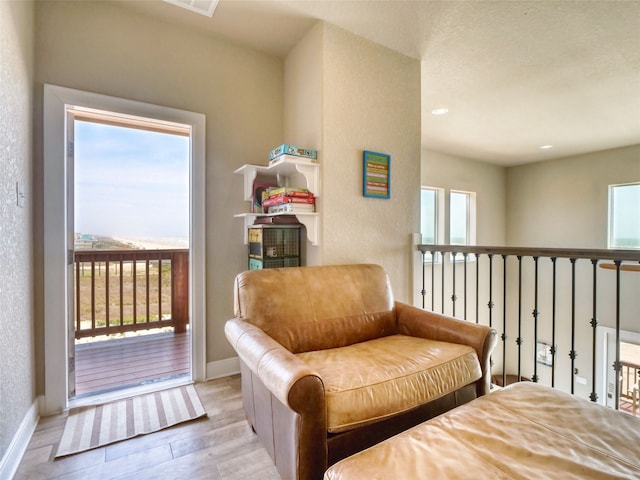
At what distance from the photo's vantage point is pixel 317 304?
1.83m

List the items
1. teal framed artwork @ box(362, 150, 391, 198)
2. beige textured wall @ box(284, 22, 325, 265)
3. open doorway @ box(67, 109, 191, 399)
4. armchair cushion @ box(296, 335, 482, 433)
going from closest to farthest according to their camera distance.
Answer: armchair cushion @ box(296, 335, 482, 433) → beige textured wall @ box(284, 22, 325, 265) → teal framed artwork @ box(362, 150, 391, 198) → open doorway @ box(67, 109, 191, 399)

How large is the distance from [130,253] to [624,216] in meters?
7.07

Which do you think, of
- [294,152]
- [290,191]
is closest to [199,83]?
[294,152]

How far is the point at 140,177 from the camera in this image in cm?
317

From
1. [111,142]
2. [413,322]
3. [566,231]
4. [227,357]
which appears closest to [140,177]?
[111,142]

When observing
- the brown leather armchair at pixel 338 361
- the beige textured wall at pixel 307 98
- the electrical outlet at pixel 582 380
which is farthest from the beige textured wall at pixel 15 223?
the electrical outlet at pixel 582 380

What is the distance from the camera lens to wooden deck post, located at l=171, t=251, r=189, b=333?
3.67 metres

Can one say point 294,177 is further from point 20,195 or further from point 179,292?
point 179,292

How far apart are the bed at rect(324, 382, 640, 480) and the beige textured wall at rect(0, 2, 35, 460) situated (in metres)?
1.63

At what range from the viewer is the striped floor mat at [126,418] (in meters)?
1.64

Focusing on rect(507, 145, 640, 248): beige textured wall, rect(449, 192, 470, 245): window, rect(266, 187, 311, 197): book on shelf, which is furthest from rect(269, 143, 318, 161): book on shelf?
rect(507, 145, 640, 248): beige textured wall

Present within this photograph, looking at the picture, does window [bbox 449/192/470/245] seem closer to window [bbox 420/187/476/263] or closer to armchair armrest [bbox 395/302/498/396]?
window [bbox 420/187/476/263]

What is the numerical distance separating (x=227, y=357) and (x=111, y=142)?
2.38 meters

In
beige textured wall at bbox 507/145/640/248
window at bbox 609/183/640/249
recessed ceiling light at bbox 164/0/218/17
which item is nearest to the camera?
recessed ceiling light at bbox 164/0/218/17
